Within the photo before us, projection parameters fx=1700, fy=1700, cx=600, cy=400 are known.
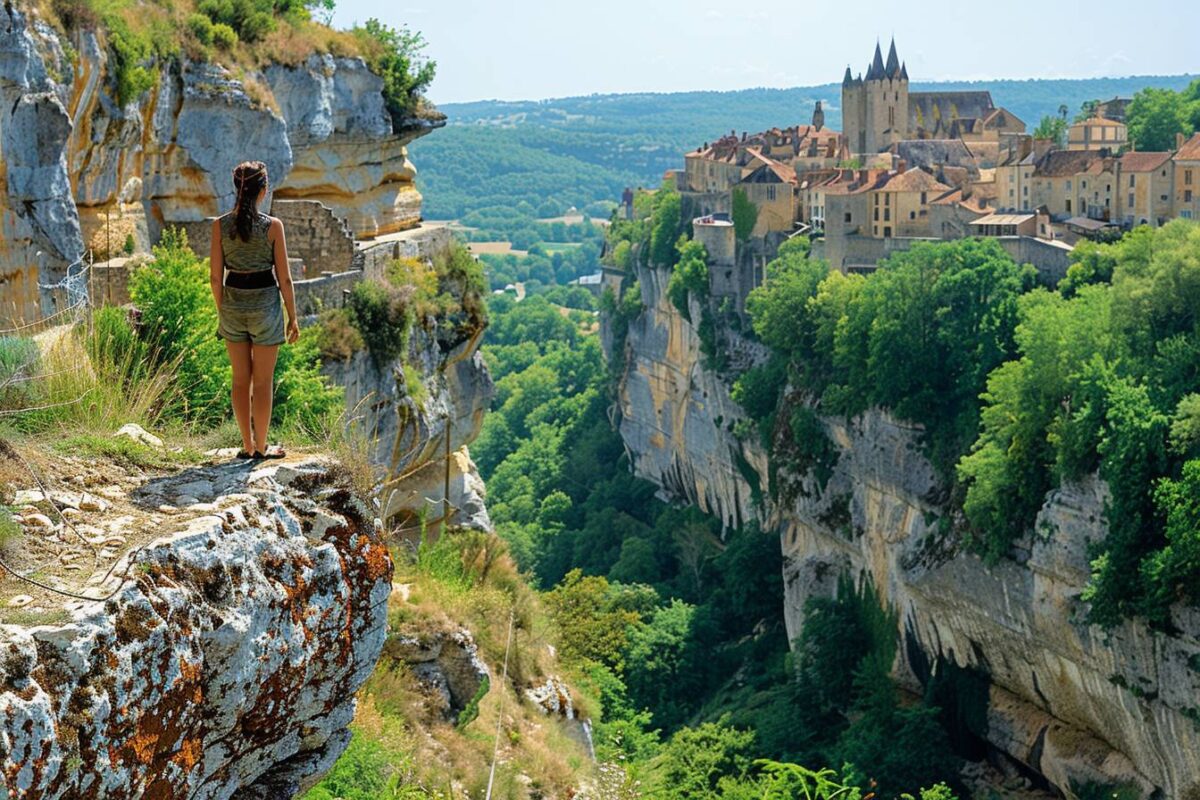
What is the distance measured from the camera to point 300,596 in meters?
7.10

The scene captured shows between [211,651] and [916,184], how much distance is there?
51.5 meters

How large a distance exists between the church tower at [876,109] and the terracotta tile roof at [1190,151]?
29.2 m

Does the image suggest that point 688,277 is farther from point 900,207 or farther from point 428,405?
point 428,405

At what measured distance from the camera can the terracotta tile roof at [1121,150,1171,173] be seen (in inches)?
2033

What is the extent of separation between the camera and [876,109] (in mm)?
80688

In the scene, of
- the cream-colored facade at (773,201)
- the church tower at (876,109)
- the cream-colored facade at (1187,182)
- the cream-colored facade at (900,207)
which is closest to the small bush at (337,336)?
the cream-colored facade at (900,207)

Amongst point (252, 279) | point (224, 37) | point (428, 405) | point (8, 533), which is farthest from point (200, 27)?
point (8, 533)

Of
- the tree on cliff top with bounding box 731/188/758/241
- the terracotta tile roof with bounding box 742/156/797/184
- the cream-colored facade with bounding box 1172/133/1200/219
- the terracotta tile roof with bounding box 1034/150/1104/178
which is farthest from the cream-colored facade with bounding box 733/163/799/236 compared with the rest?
the cream-colored facade with bounding box 1172/133/1200/219

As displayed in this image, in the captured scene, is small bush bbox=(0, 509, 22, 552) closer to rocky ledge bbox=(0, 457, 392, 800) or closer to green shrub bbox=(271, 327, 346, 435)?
rocky ledge bbox=(0, 457, 392, 800)

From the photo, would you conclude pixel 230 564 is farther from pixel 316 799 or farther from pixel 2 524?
pixel 316 799

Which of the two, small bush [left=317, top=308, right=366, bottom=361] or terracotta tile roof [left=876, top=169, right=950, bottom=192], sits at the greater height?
small bush [left=317, top=308, right=366, bottom=361]

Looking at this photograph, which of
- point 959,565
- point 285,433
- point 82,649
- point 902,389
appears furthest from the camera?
point 902,389

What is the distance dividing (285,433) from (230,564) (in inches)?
116

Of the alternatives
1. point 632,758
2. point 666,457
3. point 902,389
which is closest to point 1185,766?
point 632,758
